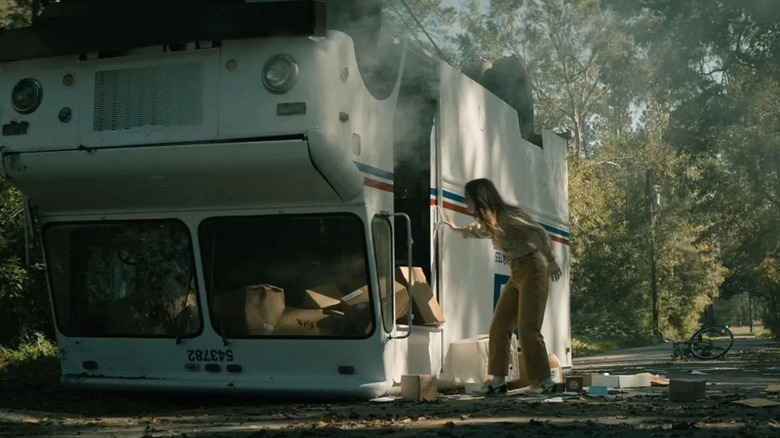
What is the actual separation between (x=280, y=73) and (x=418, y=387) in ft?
8.20

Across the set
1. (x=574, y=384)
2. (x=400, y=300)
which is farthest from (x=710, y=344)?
(x=400, y=300)

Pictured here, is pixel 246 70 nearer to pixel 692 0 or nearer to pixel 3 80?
pixel 3 80

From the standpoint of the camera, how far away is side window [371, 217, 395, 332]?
897cm

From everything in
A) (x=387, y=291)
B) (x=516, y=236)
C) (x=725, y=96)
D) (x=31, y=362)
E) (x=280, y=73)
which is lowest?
(x=31, y=362)

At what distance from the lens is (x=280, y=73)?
852 centimetres

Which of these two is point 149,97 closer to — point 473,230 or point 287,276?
point 287,276

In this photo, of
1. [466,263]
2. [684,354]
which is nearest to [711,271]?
[684,354]

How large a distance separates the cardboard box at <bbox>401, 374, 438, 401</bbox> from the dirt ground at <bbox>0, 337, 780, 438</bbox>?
3.4 inches

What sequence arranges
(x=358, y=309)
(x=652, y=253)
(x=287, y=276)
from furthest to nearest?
(x=652, y=253)
(x=287, y=276)
(x=358, y=309)

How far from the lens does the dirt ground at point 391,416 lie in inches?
281

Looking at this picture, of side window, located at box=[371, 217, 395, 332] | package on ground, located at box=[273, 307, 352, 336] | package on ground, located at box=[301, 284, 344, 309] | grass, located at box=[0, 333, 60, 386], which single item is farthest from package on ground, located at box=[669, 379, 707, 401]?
grass, located at box=[0, 333, 60, 386]

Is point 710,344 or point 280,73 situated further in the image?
point 710,344

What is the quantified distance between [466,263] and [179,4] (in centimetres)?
339

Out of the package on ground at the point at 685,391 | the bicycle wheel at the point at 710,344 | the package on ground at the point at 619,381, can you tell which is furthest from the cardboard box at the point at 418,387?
the bicycle wheel at the point at 710,344
